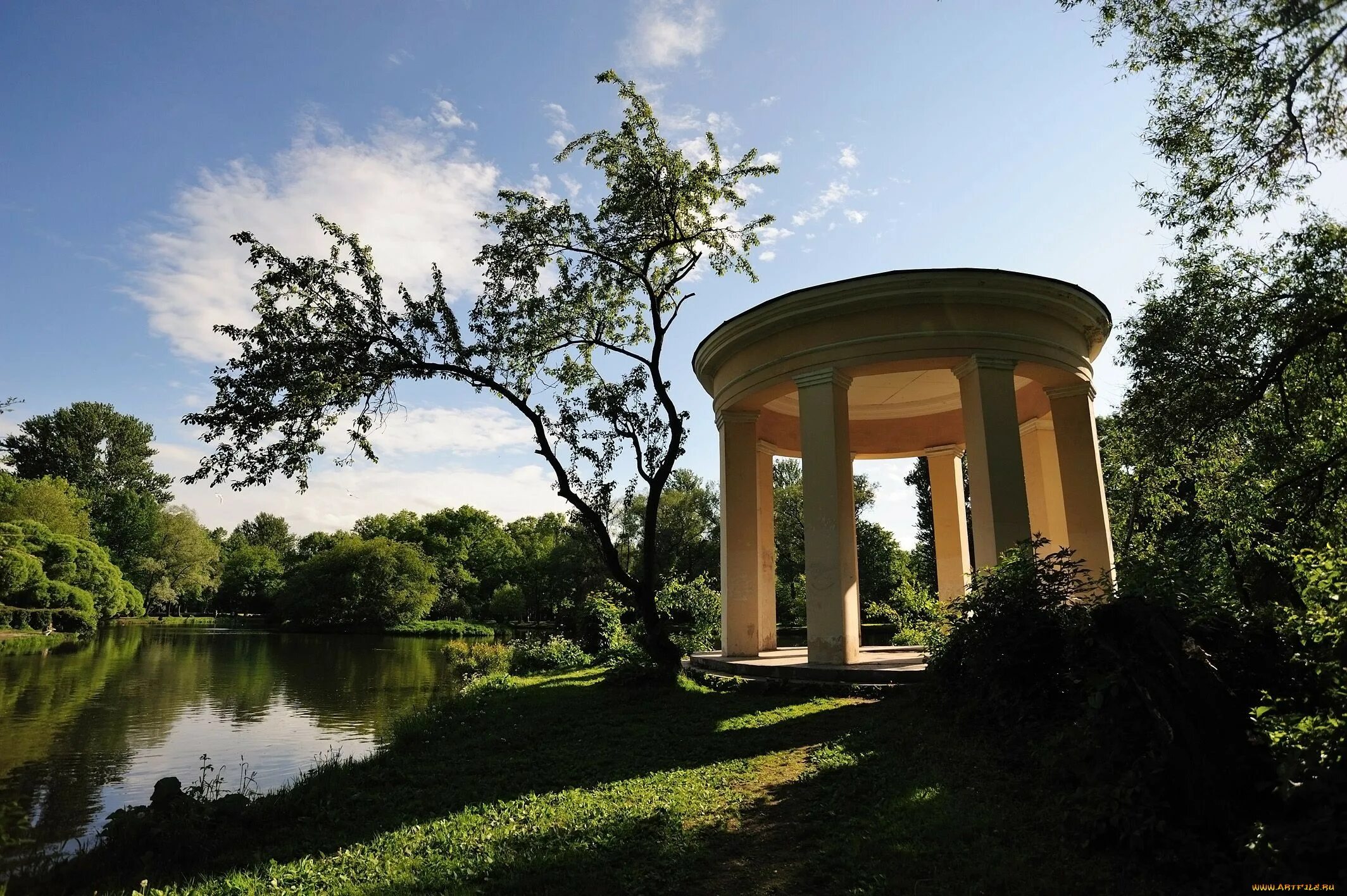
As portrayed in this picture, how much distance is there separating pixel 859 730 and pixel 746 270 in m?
8.58

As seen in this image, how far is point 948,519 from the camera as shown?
17281mm

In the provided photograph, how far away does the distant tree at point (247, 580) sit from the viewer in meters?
67.6

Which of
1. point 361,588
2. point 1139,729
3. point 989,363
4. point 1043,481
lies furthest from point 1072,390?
point 361,588

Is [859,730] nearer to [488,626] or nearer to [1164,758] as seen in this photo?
[1164,758]

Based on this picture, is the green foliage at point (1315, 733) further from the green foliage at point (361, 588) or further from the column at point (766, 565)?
the green foliage at point (361, 588)

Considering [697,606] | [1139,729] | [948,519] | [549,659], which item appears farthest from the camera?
[697,606]

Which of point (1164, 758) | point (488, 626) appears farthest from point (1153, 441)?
point (488, 626)

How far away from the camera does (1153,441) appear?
898 cm

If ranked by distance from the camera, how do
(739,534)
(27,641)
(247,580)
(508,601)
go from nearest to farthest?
(739,534) → (27,641) → (508,601) → (247,580)

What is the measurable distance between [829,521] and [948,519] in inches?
279

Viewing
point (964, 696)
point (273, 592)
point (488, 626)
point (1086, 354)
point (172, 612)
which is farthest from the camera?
point (172, 612)

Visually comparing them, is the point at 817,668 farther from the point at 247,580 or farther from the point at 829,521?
the point at 247,580

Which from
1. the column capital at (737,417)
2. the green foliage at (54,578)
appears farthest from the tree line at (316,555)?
the column capital at (737,417)

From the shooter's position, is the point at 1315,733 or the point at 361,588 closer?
the point at 1315,733
